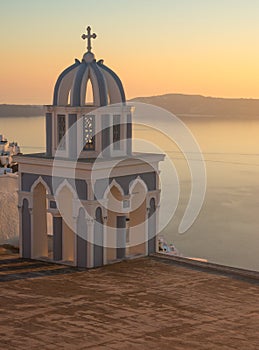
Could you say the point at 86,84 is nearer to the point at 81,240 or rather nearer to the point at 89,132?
the point at 89,132

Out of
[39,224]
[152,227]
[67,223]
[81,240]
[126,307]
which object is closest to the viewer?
[126,307]

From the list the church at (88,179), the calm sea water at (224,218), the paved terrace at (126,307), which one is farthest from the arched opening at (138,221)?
the calm sea water at (224,218)

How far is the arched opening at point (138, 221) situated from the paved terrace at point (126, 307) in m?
0.58

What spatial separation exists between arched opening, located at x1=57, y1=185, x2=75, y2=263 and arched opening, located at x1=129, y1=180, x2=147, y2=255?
1.03 metres

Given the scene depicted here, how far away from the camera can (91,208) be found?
1071 cm

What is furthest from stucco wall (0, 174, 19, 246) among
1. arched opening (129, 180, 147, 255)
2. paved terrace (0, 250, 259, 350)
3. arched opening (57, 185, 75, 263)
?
paved terrace (0, 250, 259, 350)

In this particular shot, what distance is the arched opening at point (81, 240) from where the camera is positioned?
1086 cm

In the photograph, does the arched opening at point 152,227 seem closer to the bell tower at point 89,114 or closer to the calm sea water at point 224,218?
the bell tower at point 89,114

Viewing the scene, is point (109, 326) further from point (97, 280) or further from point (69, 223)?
point (69, 223)

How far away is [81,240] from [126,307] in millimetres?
2332

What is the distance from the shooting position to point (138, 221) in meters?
11.9

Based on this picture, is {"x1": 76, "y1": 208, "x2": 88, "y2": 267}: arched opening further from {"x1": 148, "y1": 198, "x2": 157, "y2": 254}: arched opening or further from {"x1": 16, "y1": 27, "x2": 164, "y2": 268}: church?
{"x1": 148, "y1": 198, "x2": 157, "y2": 254}: arched opening

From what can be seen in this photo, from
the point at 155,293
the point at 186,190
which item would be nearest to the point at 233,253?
the point at 186,190

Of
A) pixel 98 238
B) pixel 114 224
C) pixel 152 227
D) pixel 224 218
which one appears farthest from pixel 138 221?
pixel 224 218
